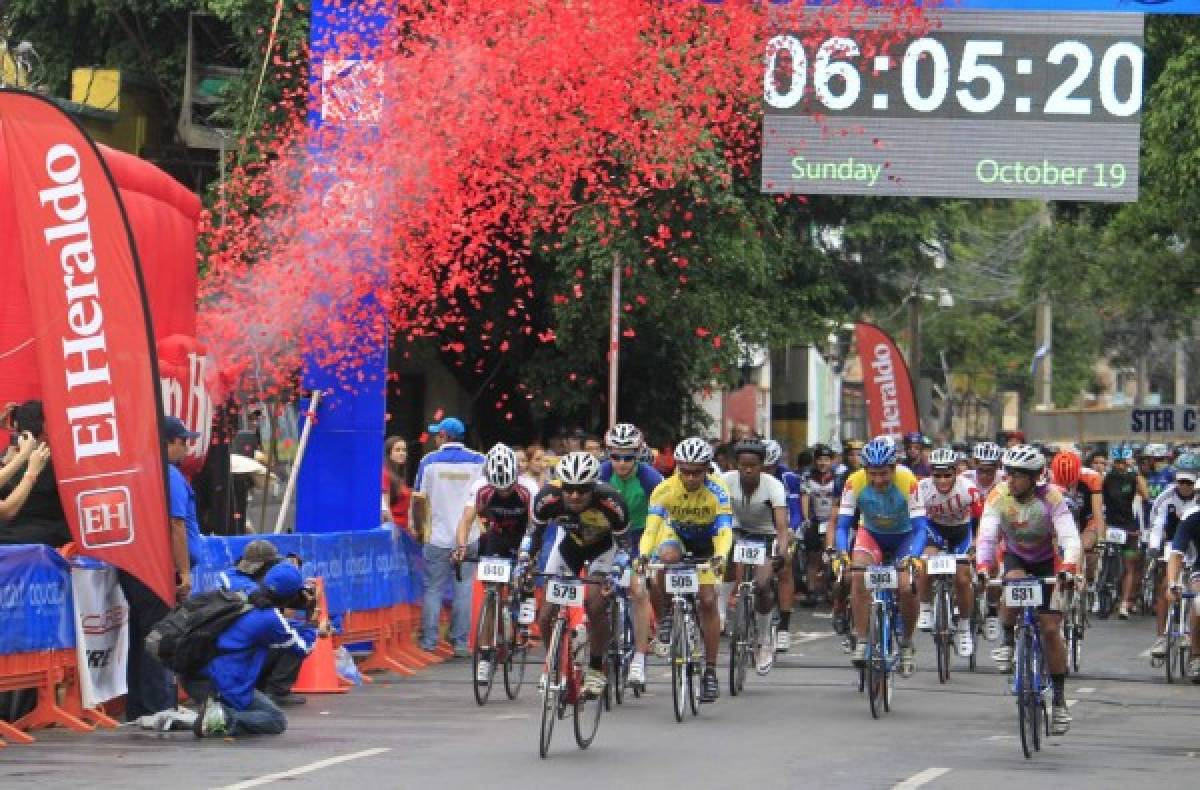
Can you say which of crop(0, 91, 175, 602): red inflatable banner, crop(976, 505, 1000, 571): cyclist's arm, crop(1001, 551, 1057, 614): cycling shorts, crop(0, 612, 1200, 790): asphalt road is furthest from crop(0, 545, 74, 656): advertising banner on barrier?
crop(1001, 551, 1057, 614): cycling shorts

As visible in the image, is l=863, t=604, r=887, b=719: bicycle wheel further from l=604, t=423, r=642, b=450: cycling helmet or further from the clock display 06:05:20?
the clock display 06:05:20

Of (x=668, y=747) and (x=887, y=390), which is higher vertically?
(x=887, y=390)

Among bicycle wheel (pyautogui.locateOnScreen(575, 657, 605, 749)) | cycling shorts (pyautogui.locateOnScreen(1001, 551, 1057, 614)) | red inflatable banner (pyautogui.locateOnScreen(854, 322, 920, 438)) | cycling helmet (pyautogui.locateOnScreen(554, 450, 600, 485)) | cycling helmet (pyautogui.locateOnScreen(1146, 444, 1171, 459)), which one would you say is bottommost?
bicycle wheel (pyautogui.locateOnScreen(575, 657, 605, 749))

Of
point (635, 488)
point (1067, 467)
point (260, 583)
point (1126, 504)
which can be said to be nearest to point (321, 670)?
point (260, 583)

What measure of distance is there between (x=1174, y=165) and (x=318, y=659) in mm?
17015

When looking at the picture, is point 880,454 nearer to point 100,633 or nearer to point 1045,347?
point 100,633

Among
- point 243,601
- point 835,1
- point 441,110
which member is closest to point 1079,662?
point 835,1

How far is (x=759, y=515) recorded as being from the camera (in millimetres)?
18359

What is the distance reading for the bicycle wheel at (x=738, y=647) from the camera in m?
17.4

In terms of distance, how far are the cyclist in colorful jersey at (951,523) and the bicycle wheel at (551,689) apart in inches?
267

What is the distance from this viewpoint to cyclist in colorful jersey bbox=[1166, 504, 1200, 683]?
1667cm

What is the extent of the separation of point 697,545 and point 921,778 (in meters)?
4.49

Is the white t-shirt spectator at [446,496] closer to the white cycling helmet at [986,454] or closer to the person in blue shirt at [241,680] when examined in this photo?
the white cycling helmet at [986,454]

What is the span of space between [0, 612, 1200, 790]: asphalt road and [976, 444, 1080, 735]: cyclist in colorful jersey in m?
0.68
